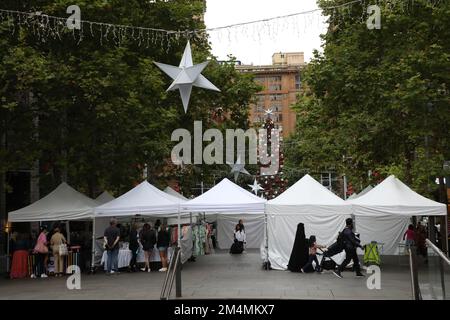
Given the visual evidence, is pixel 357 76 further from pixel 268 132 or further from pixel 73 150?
pixel 268 132

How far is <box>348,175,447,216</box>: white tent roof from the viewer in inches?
882

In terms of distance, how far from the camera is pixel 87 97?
2280 centimetres

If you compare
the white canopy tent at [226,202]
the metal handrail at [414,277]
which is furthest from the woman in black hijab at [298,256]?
the metal handrail at [414,277]

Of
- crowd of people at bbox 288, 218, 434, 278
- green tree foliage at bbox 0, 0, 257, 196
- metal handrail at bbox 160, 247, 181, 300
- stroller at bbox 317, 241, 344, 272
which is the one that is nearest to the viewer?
metal handrail at bbox 160, 247, 181, 300

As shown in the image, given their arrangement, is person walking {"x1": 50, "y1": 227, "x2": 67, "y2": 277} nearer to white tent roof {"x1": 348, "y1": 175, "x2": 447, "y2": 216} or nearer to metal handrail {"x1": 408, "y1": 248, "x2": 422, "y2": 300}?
white tent roof {"x1": 348, "y1": 175, "x2": 447, "y2": 216}

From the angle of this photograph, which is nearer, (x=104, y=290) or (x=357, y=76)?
(x=104, y=290)

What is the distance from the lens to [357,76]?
2391cm

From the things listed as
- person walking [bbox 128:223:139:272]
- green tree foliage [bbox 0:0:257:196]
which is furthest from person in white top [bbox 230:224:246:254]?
person walking [bbox 128:223:139:272]

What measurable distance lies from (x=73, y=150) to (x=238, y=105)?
36.6ft

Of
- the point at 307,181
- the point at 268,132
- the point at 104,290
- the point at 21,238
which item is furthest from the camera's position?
the point at 268,132

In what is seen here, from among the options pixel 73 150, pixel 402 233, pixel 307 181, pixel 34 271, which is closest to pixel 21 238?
pixel 34 271

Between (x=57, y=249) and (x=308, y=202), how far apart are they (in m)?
8.97

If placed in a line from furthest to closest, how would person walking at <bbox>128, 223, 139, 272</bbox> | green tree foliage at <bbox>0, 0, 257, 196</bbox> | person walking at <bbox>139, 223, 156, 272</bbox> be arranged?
person walking at <bbox>128, 223, 139, 272</bbox> < person walking at <bbox>139, 223, 156, 272</bbox> < green tree foliage at <bbox>0, 0, 257, 196</bbox>

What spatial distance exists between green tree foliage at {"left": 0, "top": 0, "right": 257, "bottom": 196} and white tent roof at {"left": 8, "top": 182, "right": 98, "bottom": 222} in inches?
42.4
